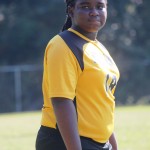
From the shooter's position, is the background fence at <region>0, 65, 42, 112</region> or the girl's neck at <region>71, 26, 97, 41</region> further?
the background fence at <region>0, 65, 42, 112</region>

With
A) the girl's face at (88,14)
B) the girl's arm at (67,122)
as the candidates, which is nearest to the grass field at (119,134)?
the girl's face at (88,14)

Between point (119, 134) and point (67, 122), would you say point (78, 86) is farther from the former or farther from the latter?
point (119, 134)

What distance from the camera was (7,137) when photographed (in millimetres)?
11172

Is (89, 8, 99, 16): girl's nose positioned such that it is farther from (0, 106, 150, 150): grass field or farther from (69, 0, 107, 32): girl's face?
(0, 106, 150, 150): grass field

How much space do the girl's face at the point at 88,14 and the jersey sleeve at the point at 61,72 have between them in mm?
247

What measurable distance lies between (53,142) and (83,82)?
14.5 inches

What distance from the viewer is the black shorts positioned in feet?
11.0

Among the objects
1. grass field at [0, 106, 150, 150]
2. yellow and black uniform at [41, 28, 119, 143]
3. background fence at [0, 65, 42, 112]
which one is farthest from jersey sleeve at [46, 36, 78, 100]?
background fence at [0, 65, 42, 112]

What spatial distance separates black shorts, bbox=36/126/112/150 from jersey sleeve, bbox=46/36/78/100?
0.84ft

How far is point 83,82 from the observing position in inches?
130

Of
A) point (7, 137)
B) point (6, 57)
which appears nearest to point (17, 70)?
point (6, 57)

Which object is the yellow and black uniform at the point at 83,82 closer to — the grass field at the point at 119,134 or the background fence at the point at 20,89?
the grass field at the point at 119,134

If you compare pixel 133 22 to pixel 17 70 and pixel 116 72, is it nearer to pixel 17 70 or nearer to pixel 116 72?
pixel 17 70

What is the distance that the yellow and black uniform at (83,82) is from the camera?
3195 mm
